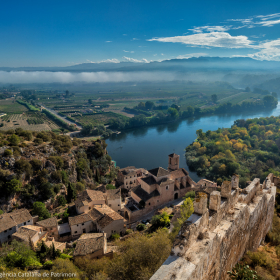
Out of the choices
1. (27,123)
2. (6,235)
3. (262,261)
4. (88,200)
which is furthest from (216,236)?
(27,123)

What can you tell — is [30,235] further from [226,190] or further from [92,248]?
[226,190]

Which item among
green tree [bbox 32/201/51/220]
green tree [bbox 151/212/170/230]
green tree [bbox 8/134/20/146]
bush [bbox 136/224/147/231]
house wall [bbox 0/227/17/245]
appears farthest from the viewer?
green tree [bbox 8/134/20/146]

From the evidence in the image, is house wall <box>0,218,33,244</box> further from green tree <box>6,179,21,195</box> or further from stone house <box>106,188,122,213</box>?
stone house <box>106,188,122,213</box>

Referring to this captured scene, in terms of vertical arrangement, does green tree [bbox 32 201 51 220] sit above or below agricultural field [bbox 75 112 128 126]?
below

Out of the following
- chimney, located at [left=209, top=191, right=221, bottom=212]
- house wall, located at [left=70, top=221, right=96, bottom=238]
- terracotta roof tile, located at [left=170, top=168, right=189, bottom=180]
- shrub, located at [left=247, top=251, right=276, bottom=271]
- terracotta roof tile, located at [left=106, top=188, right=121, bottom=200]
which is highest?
chimney, located at [left=209, top=191, right=221, bottom=212]

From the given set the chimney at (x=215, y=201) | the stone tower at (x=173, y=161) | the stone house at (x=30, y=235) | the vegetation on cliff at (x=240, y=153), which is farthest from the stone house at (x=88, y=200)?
the vegetation on cliff at (x=240, y=153)

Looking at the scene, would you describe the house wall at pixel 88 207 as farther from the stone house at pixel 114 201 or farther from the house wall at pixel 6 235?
the house wall at pixel 6 235

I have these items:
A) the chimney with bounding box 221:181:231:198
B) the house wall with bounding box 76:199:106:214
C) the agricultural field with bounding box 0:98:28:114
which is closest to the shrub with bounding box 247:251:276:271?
the chimney with bounding box 221:181:231:198
